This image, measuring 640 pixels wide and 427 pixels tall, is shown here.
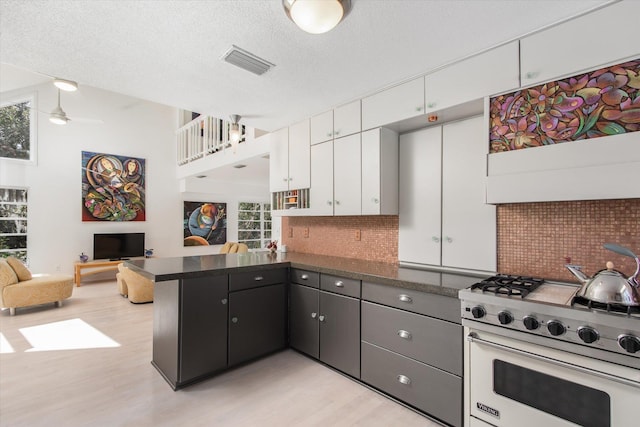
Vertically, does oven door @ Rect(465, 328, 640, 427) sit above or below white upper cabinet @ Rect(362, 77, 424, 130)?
below

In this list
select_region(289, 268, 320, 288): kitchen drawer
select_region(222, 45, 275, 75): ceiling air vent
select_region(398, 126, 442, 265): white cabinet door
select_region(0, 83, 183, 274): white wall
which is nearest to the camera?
select_region(222, 45, 275, 75): ceiling air vent

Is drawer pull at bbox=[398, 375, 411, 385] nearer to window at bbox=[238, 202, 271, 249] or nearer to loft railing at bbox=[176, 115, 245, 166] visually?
loft railing at bbox=[176, 115, 245, 166]

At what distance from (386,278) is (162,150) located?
25.0 feet

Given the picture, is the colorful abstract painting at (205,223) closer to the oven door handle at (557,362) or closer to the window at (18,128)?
the window at (18,128)

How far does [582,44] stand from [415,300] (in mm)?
1755

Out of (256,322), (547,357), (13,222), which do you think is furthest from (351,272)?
(13,222)

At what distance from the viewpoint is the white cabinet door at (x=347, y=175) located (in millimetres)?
2791

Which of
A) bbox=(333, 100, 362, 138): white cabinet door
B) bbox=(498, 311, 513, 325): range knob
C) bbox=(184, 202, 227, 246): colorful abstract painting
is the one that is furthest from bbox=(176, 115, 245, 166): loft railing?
bbox=(498, 311, 513, 325): range knob

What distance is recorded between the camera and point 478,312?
1620 mm

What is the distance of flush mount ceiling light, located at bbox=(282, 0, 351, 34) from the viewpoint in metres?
1.43

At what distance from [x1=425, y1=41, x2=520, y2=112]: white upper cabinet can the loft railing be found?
3.52 metres

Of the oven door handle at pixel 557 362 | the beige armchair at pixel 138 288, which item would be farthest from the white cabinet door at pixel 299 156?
the beige armchair at pixel 138 288

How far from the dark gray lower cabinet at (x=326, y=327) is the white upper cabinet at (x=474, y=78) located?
1671 millimetres

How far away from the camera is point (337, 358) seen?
251 centimetres
